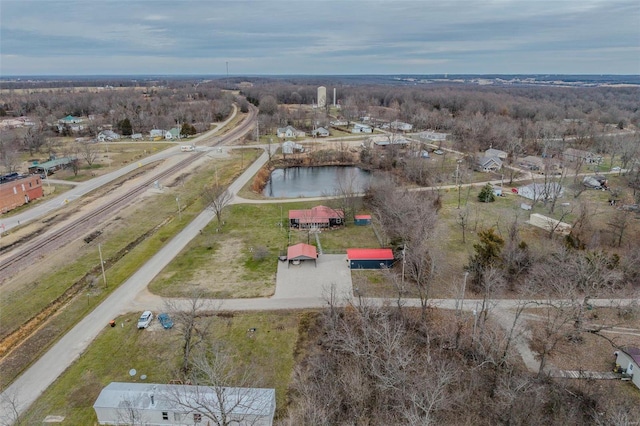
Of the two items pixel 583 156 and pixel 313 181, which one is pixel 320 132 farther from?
pixel 583 156

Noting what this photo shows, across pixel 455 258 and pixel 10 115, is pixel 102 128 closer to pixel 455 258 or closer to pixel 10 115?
pixel 10 115

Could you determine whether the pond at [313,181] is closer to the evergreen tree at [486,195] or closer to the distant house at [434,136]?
the evergreen tree at [486,195]

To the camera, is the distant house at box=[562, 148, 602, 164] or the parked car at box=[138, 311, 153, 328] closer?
the parked car at box=[138, 311, 153, 328]

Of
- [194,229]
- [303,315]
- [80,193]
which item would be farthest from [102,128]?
[303,315]

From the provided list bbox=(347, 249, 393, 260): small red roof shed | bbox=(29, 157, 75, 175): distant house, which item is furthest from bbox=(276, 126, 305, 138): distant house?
bbox=(347, 249, 393, 260): small red roof shed

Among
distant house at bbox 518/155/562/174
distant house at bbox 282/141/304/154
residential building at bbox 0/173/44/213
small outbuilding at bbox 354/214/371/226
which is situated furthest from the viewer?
distant house at bbox 282/141/304/154

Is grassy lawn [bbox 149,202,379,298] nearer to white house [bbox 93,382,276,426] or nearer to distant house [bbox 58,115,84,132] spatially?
white house [bbox 93,382,276,426]

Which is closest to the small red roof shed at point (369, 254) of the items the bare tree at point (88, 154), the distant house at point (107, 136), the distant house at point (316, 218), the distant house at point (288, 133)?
the distant house at point (316, 218)

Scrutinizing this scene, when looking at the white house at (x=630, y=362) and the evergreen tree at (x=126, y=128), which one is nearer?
the white house at (x=630, y=362)
